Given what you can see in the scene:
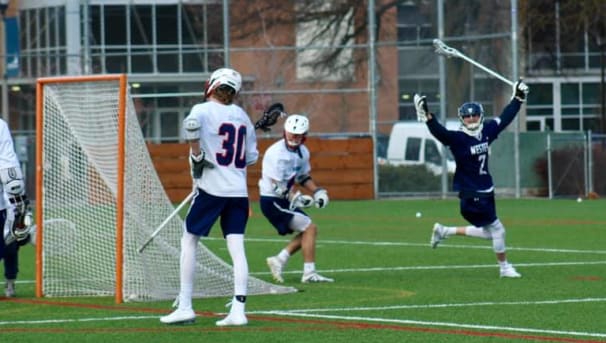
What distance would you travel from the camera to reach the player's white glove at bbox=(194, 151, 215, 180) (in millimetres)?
10625

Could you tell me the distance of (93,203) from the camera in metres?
13.5

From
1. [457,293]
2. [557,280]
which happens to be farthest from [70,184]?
[557,280]

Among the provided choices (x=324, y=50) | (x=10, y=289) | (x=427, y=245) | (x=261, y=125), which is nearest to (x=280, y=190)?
(x=261, y=125)

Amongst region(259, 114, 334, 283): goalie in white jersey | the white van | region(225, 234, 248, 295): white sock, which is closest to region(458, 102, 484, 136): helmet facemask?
region(259, 114, 334, 283): goalie in white jersey

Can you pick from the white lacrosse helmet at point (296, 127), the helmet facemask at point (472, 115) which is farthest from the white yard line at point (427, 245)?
the white lacrosse helmet at point (296, 127)

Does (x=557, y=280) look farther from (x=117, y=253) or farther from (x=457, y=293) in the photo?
(x=117, y=253)

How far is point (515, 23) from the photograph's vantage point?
31.8 meters

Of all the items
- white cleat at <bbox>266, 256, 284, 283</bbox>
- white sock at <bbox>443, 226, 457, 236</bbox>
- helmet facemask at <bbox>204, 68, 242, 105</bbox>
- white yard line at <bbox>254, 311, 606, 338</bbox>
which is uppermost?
helmet facemask at <bbox>204, 68, 242, 105</bbox>

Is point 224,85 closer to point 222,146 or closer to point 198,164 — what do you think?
point 222,146

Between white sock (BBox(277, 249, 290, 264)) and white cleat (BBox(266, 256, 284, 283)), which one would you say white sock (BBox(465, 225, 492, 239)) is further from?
white cleat (BBox(266, 256, 284, 283))

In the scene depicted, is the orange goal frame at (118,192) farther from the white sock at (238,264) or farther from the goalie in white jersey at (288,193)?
the goalie in white jersey at (288,193)

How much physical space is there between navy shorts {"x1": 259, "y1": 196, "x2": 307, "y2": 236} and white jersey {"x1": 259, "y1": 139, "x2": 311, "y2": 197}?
7cm

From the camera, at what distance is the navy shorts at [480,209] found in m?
14.7

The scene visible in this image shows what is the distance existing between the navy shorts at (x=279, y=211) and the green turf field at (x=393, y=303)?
566 millimetres
